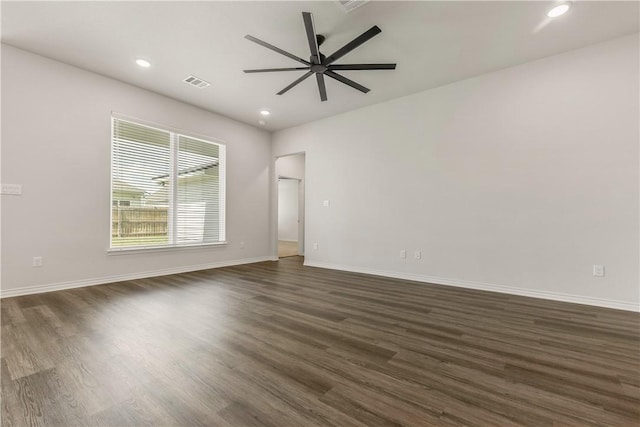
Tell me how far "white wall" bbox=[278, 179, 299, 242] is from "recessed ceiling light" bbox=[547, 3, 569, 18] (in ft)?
29.4

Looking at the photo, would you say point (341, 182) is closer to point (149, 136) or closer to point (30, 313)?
point (149, 136)

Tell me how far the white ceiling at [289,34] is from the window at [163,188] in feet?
3.41

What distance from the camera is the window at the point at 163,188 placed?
426 cm

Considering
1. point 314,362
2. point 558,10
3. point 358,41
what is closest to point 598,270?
point 558,10

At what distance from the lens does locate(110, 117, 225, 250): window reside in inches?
168

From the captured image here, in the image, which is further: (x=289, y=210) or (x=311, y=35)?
(x=289, y=210)

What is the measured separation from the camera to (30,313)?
2.71 meters

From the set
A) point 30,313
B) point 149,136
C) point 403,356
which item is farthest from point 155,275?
point 403,356

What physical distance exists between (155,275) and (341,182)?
382 cm

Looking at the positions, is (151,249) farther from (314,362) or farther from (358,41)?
(358,41)

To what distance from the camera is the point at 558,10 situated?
266 cm

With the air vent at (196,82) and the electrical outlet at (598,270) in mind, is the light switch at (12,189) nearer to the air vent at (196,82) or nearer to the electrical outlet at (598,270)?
the air vent at (196,82)

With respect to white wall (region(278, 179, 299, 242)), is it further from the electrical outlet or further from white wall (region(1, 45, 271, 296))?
the electrical outlet

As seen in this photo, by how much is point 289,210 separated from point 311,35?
29.5 feet
